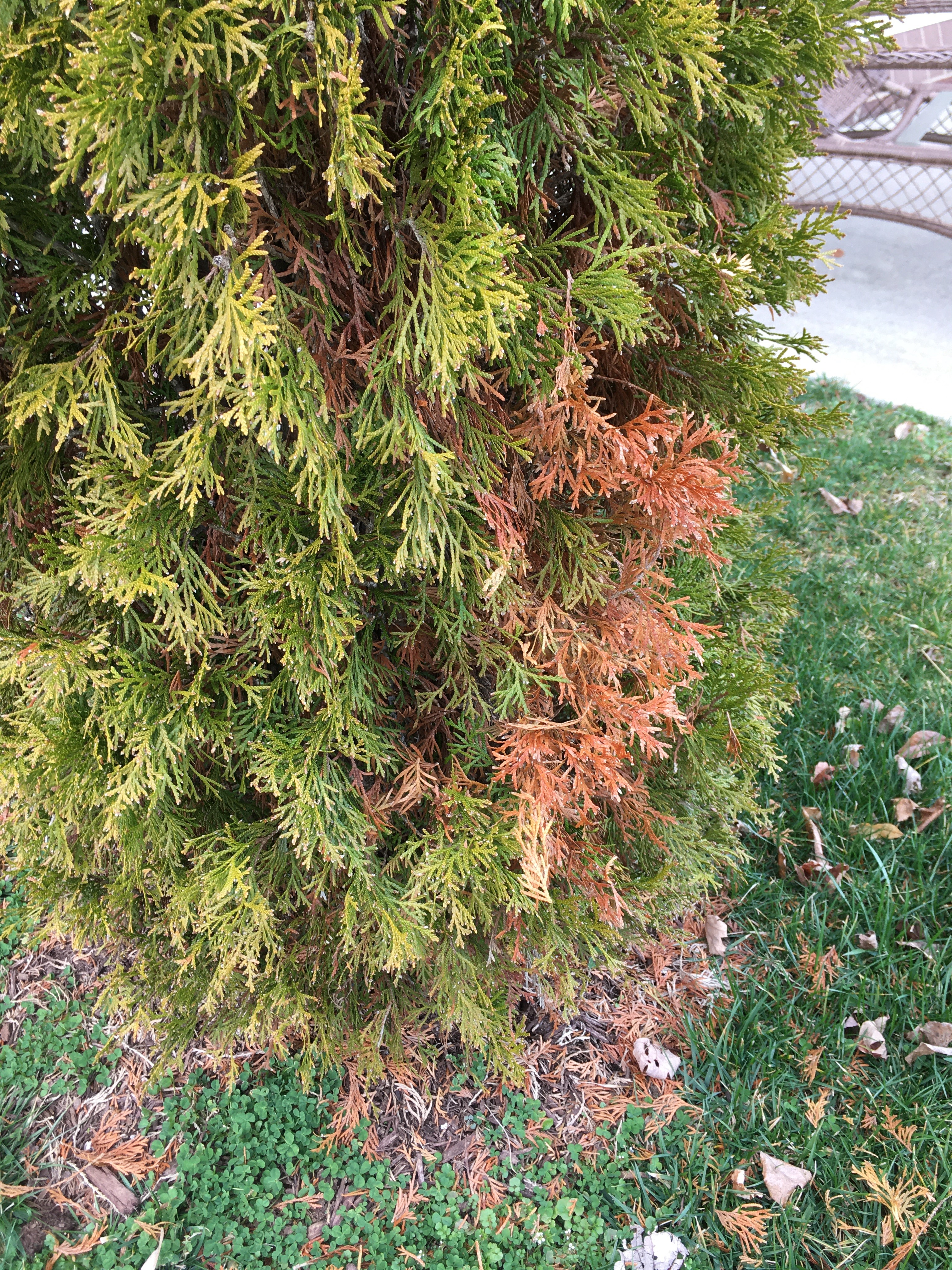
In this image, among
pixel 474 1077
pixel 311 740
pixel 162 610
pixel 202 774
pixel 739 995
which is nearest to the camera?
pixel 162 610

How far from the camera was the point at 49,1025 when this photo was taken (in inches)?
88.5

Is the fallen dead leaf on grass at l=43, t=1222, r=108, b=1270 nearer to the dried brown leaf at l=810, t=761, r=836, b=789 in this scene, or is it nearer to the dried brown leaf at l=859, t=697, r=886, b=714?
the dried brown leaf at l=810, t=761, r=836, b=789

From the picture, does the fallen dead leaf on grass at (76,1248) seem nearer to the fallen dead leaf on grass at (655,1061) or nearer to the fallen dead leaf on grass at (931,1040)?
the fallen dead leaf on grass at (655,1061)

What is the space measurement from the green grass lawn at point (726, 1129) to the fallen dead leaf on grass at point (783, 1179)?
0.03 meters

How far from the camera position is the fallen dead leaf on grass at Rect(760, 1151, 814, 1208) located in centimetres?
194

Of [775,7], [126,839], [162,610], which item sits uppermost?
[775,7]

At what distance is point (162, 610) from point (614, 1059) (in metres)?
1.85

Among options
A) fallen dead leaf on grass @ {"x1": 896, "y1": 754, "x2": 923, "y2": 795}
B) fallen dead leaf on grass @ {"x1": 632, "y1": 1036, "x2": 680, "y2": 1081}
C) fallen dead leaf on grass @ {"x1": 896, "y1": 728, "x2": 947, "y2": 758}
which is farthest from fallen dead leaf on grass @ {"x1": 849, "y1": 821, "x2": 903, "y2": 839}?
fallen dead leaf on grass @ {"x1": 632, "y1": 1036, "x2": 680, "y2": 1081}

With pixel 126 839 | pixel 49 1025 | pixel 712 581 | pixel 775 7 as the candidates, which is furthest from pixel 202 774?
pixel 775 7

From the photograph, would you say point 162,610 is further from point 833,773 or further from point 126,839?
point 833,773

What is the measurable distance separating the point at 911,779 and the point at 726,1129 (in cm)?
136

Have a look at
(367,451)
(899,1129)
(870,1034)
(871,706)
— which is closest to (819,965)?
(870,1034)

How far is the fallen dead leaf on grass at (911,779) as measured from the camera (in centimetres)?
274

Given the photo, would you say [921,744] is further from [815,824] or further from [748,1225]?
[748,1225]
